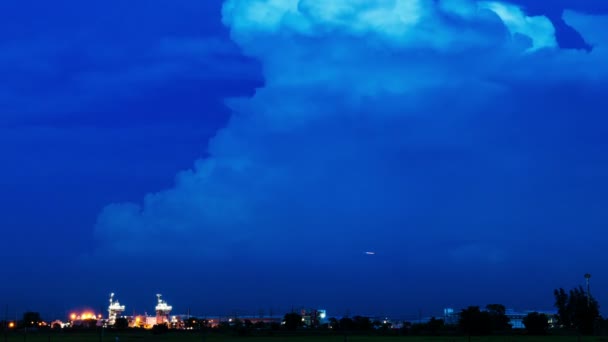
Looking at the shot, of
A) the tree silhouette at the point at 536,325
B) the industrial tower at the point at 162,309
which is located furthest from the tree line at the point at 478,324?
the industrial tower at the point at 162,309

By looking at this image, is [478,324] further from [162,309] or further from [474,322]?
[162,309]

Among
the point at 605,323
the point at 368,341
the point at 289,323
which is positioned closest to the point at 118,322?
the point at 289,323

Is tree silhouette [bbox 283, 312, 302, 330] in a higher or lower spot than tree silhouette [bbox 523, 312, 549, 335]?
higher

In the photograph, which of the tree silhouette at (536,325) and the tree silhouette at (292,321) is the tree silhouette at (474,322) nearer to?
the tree silhouette at (536,325)

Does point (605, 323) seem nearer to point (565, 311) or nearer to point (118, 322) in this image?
point (565, 311)

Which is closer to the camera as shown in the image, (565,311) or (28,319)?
(565,311)

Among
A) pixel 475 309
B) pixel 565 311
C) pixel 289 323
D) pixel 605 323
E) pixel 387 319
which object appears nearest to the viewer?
pixel 475 309

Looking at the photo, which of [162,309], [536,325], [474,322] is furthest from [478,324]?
[162,309]

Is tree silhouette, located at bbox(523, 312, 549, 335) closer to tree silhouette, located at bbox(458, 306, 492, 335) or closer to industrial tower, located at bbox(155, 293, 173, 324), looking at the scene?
tree silhouette, located at bbox(458, 306, 492, 335)

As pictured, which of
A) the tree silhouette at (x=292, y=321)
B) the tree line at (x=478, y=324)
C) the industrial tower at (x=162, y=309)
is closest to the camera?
the tree line at (x=478, y=324)

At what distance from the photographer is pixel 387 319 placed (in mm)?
153250

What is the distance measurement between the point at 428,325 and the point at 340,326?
17.3 meters

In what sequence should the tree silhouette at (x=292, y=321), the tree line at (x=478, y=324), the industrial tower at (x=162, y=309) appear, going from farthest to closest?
the industrial tower at (x=162, y=309) < the tree silhouette at (x=292, y=321) < the tree line at (x=478, y=324)

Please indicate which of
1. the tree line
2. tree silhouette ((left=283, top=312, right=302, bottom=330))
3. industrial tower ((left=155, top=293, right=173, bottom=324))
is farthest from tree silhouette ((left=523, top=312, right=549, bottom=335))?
industrial tower ((left=155, top=293, right=173, bottom=324))
